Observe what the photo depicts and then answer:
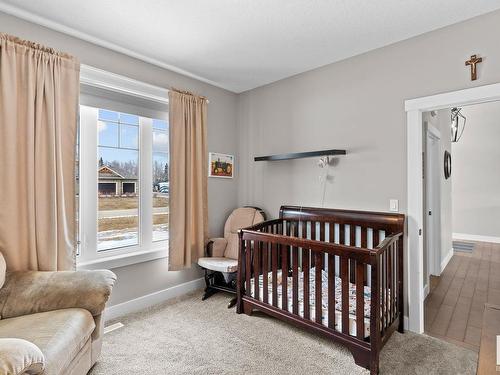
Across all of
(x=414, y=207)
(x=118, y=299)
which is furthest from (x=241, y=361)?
(x=414, y=207)

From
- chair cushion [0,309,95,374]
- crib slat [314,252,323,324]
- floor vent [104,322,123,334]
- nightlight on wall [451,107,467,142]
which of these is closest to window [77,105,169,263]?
floor vent [104,322,123,334]

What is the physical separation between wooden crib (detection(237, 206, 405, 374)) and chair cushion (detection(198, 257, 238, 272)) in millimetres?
147

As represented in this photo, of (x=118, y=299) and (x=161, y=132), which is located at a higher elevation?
(x=161, y=132)

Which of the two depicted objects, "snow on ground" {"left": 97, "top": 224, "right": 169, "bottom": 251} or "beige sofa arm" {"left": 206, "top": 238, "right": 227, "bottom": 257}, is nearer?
"snow on ground" {"left": 97, "top": 224, "right": 169, "bottom": 251}

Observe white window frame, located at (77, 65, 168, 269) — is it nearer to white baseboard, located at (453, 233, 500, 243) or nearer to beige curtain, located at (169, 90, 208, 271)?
beige curtain, located at (169, 90, 208, 271)

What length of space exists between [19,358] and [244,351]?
139 centimetres

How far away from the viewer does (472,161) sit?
5.90 metres

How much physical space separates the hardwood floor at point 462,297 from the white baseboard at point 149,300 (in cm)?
232

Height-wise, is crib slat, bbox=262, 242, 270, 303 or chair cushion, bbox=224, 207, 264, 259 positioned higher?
chair cushion, bbox=224, 207, 264, 259

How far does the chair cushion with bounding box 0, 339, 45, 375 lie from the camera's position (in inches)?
41.8

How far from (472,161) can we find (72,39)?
719 cm

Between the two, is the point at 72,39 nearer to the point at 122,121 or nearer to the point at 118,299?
the point at 122,121

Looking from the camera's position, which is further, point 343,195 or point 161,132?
point 161,132

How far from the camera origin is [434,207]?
12.1 feet
